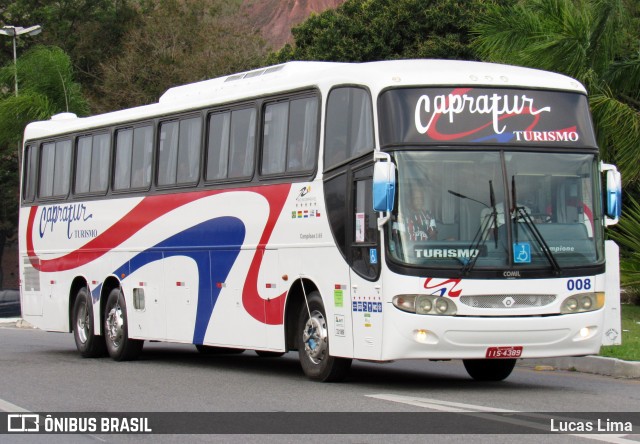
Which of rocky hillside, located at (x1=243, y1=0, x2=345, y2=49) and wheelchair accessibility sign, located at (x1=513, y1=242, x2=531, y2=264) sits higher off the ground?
rocky hillside, located at (x1=243, y1=0, x2=345, y2=49)

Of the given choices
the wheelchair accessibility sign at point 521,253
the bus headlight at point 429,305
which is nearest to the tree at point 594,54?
the wheelchair accessibility sign at point 521,253

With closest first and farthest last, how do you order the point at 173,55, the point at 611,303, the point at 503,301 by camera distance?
the point at 503,301 → the point at 611,303 → the point at 173,55

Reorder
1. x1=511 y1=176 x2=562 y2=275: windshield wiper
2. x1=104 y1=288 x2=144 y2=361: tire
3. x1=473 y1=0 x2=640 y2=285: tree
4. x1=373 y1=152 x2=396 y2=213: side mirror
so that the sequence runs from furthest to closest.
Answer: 1. x1=473 y1=0 x2=640 y2=285: tree
2. x1=104 y1=288 x2=144 y2=361: tire
3. x1=511 y1=176 x2=562 y2=275: windshield wiper
4. x1=373 y1=152 x2=396 y2=213: side mirror

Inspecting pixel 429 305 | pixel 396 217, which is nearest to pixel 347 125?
A: pixel 396 217

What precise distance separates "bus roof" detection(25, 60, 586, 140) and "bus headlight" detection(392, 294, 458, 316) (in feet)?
7.27

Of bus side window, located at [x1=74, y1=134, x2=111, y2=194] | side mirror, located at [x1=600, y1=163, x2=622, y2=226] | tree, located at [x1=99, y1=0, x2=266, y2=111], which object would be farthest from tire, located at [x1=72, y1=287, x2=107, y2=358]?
tree, located at [x1=99, y1=0, x2=266, y2=111]

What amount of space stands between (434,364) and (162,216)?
4280 millimetres

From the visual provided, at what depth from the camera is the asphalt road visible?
10.0m

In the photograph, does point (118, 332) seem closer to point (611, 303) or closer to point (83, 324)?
point (83, 324)

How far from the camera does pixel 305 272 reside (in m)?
14.4

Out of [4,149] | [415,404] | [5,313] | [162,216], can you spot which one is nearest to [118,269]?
[162,216]

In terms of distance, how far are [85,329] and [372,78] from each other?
868cm

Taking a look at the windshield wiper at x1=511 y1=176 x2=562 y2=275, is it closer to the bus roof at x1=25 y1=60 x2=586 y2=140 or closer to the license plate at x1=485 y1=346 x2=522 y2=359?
the license plate at x1=485 y1=346 x2=522 y2=359

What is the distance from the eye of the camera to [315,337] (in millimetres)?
14180
